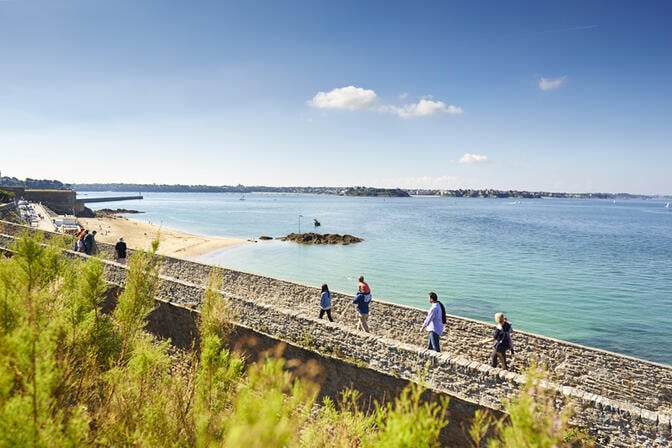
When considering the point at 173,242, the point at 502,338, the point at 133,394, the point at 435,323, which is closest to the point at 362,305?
the point at 435,323

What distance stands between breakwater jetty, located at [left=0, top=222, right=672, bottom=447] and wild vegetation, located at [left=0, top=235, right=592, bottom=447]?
1.87 ft

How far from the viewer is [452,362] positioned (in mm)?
6750

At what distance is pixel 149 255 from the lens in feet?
20.8

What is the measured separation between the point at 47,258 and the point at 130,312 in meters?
1.39

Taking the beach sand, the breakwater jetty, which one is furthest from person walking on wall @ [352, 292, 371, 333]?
the beach sand

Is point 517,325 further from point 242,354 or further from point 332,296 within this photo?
point 242,354

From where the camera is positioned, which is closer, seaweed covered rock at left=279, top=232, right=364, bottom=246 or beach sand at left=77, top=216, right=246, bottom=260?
beach sand at left=77, top=216, right=246, bottom=260

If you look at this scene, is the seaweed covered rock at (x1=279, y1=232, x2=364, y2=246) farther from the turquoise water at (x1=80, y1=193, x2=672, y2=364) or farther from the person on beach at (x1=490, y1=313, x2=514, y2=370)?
the person on beach at (x1=490, y1=313, x2=514, y2=370)

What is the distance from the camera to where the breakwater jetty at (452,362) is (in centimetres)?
550

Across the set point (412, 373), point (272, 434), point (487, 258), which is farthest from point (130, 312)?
point (487, 258)

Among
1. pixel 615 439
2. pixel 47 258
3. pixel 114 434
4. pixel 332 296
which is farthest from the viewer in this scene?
pixel 332 296

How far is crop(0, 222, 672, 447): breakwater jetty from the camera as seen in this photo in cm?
550

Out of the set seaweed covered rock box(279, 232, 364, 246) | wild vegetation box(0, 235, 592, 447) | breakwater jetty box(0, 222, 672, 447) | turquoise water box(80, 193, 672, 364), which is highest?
wild vegetation box(0, 235, 592, 447)

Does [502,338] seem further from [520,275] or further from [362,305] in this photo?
[520,275]
